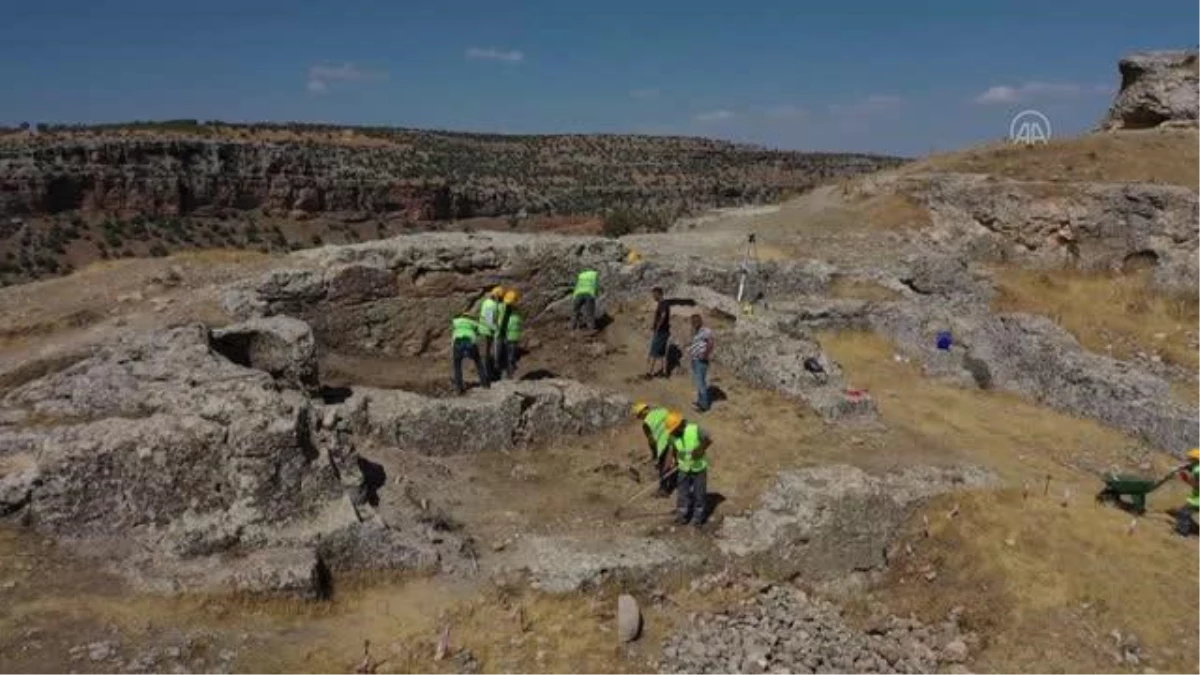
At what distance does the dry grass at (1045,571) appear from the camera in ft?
34.3


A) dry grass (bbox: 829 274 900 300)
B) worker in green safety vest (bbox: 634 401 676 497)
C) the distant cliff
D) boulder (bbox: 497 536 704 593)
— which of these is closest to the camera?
boulder (bbox: 497 536 704 593)

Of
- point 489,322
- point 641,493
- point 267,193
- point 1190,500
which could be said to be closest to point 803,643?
point 641,493

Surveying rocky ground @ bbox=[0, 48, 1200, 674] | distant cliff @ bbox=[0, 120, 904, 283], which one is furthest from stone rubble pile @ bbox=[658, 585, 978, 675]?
distant cliff @ bbox=[0, 120, 904, 283]

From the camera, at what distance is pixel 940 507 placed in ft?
40.5

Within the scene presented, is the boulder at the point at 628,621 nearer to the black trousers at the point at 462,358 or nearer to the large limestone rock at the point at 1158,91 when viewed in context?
the black trousers at the point at 462,358

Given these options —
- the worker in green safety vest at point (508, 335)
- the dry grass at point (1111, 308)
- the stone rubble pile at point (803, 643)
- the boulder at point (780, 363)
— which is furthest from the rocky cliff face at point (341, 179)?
the stone rubble pile at point (803, 643)

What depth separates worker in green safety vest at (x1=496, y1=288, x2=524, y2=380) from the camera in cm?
1521

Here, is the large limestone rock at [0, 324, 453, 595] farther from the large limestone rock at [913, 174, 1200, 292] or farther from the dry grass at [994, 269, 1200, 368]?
the dry grass at [994, 269, 1200, 368]

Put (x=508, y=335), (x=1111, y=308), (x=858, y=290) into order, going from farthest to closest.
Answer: (x=1111, y=308) → (x=858, y=290) → (x=508, y=335)

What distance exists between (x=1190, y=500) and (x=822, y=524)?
516 cm

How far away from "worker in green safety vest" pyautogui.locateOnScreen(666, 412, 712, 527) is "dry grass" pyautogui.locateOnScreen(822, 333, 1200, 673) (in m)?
2.27

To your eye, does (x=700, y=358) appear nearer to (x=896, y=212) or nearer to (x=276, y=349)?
(x=276, y=349)

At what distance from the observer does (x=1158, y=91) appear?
3148 centimetres

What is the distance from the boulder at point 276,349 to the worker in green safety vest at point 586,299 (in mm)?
5735
